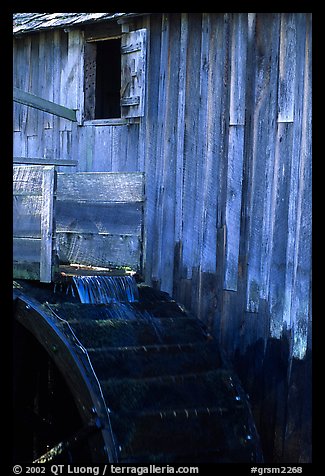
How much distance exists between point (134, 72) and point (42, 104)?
120 cm

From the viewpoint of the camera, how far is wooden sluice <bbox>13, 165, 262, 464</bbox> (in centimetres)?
610

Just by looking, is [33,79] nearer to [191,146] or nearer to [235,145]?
[191,146]

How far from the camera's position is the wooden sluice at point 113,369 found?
6.10 metres

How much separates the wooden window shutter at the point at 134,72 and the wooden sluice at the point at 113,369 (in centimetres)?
115

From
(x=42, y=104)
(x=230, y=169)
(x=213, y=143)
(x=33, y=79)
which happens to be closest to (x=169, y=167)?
(x=213, y=143)

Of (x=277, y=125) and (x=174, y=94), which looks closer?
(x=277, y=125)

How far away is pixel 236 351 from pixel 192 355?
1.73 ft

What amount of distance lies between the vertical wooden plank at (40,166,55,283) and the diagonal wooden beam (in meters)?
1.58

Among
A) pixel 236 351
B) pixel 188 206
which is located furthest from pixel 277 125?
pixel 236 351

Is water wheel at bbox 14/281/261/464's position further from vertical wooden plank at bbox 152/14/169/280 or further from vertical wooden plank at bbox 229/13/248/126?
vertical wooden plank at bbox 229/13/248/126

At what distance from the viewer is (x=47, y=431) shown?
25.4ft

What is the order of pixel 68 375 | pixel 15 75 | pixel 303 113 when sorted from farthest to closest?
1. pixel 15 75
2. pixel 303 113
3. pixel 68 375

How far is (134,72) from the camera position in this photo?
26.8ft

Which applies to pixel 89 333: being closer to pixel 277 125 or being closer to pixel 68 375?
pixel 68 375
